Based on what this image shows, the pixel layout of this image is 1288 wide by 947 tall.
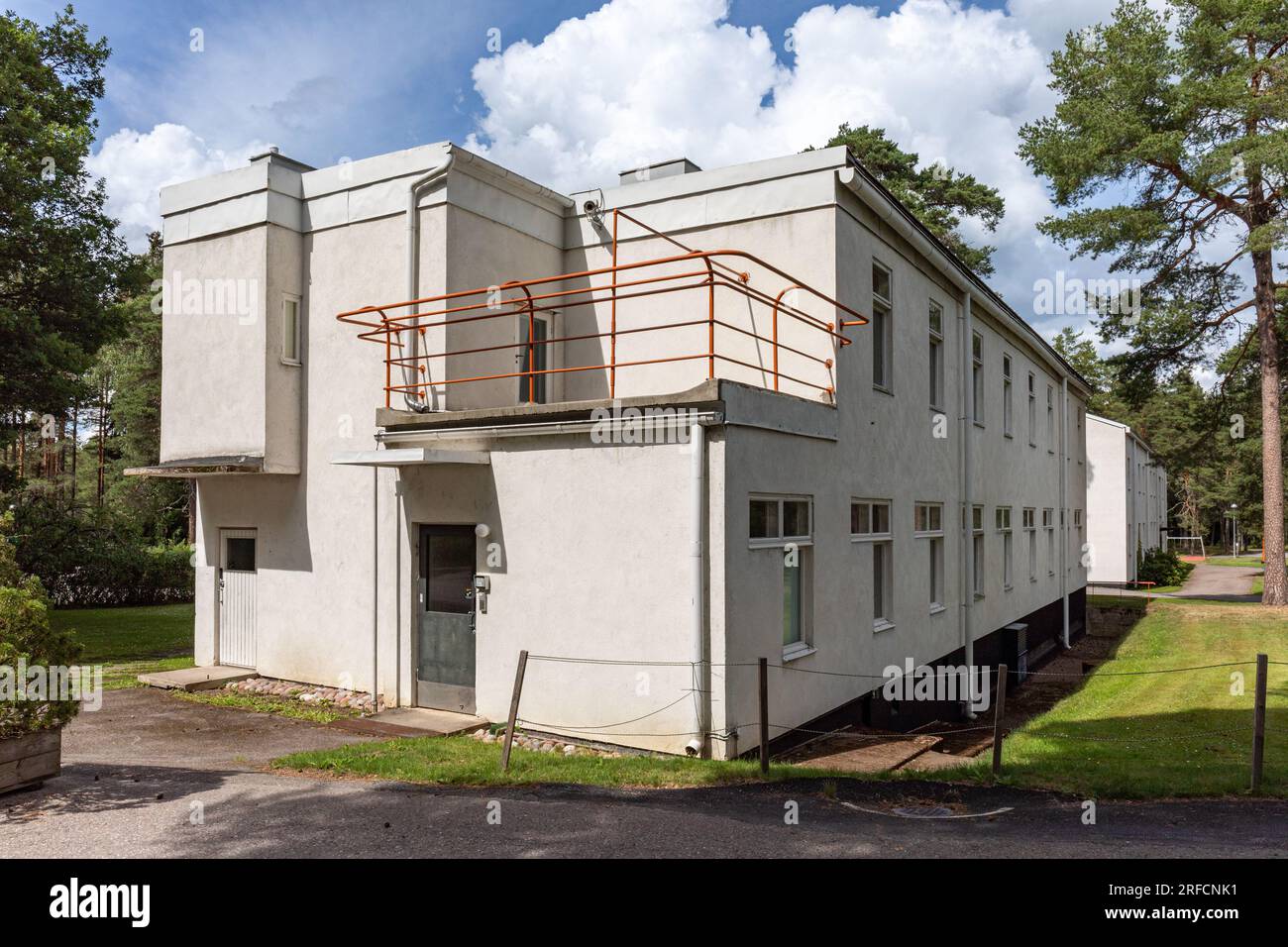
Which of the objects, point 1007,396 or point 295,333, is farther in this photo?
point 1007,396

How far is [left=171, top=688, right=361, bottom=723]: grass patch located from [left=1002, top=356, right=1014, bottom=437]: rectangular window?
604 inches

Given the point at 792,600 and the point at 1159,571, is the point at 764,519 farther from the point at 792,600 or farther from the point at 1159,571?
the point at 1159,571

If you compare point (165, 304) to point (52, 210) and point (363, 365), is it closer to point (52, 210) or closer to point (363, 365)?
point (363, 365)

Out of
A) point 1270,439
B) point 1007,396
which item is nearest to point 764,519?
point 1007,396

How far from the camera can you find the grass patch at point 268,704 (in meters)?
10.7

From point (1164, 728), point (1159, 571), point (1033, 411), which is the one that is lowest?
point (1159, 571)

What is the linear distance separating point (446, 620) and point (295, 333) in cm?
501

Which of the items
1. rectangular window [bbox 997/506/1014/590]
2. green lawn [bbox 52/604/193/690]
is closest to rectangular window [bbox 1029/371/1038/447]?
rectangular window [bbox 997/506/1014/590]

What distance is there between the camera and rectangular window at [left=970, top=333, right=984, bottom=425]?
17.4 m

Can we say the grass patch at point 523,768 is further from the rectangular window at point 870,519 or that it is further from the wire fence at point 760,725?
the rectangular window at point 870,519

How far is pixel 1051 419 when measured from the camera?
25.2 m

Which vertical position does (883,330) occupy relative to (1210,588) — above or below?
above

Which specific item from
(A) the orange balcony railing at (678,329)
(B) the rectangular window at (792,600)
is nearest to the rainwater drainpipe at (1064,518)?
(A) the orange balcony railing at (678,329)
